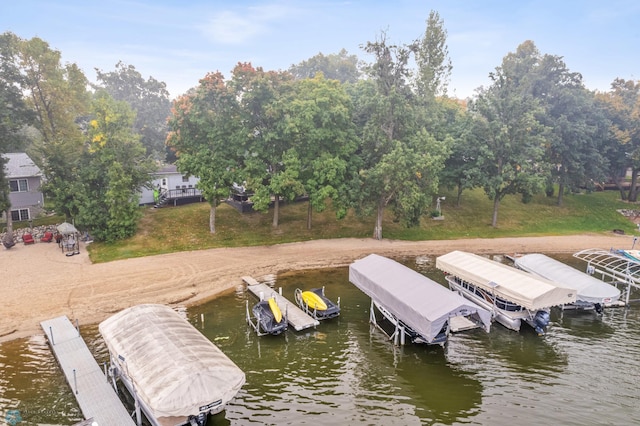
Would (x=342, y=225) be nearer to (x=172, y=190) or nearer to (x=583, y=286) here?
(x=172, y=190)

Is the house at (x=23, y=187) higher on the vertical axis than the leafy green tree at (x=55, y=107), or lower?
lower

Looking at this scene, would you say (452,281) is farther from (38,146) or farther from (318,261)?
(38,146)

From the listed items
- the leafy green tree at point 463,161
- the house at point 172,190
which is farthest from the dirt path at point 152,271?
the house at point 172,190

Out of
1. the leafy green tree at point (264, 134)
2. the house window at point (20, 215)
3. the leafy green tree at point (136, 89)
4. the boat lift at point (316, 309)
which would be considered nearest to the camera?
the boat lift at point (316, 309)

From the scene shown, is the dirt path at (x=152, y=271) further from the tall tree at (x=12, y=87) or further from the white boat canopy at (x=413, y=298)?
the tall tree at (x=12, y=87)

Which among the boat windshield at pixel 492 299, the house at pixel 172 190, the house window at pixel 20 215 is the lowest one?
the boat windshield at pixel 492 299

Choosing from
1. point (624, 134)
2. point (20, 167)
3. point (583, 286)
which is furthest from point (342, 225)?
point (624, 134)
